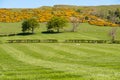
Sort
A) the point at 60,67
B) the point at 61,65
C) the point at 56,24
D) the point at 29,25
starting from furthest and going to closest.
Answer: the point at 56,24 < the point at 29,25 < the point at 61,65 < the point at 60,67

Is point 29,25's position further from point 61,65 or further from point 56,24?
point 61,65

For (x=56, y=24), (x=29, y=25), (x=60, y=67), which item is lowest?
(x=56, y=24)

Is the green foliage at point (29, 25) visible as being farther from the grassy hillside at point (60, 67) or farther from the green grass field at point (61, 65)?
the grassy hillside at point (60, 67)

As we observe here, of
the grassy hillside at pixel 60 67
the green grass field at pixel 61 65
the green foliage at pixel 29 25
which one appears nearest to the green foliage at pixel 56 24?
the green foliage at pixel 29 25

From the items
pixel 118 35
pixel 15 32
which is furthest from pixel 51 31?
pixel 118 35

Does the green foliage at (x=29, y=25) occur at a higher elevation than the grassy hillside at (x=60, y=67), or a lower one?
lower

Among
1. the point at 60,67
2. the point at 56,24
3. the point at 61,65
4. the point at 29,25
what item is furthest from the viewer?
the point at 56,24

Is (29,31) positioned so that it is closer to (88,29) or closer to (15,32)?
(15,32)

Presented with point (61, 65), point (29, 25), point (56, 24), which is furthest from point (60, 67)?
point (56, 24)

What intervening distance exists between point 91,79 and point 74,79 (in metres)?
0.98

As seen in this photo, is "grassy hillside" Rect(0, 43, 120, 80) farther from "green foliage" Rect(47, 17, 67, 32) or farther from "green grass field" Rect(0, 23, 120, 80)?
"green foliage" Rect(47, 17, 67, 32)

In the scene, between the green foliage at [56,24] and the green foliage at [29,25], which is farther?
the green foliage at [56,24]

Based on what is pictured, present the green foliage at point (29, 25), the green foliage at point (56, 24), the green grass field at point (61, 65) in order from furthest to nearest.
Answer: the green foliage at point (56, 24) < the green foliage at point (29, 25) < the green grass field at point (61, 65)

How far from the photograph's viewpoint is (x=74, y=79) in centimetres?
1889
